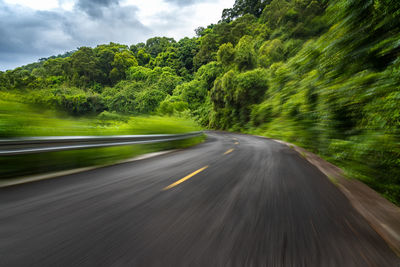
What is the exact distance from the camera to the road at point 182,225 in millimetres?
1844

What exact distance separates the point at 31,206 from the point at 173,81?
219 feet

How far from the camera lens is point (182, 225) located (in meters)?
2.44

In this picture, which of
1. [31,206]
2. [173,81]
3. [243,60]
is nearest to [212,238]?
[31,206]

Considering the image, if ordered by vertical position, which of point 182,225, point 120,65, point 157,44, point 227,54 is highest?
point 157,44

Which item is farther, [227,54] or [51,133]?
[227,54]

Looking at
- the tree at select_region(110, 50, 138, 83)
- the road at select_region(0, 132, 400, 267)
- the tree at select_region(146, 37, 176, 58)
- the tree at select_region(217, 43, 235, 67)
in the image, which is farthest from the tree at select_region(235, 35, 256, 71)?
the tree at select_region(146, 37, 176, 58)

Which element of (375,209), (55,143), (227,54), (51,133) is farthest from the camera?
(227,54)

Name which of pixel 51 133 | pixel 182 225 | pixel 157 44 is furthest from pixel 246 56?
pixel 157 44

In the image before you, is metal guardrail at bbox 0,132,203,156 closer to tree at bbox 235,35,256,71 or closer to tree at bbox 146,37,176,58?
tree at bbox 235,35,256,71

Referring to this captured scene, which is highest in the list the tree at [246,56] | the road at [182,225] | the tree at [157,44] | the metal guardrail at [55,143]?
the tree at [157,44]

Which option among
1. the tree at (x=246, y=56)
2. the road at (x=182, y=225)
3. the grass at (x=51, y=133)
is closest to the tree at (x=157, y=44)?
the tree at (x=246, y=56)

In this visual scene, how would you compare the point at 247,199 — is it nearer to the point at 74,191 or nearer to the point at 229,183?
the point at 229,183

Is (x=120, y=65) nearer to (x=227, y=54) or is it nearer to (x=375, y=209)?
(x=227, y=54)

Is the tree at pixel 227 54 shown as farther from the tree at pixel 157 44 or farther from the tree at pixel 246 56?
the tree at pixel 157 44
